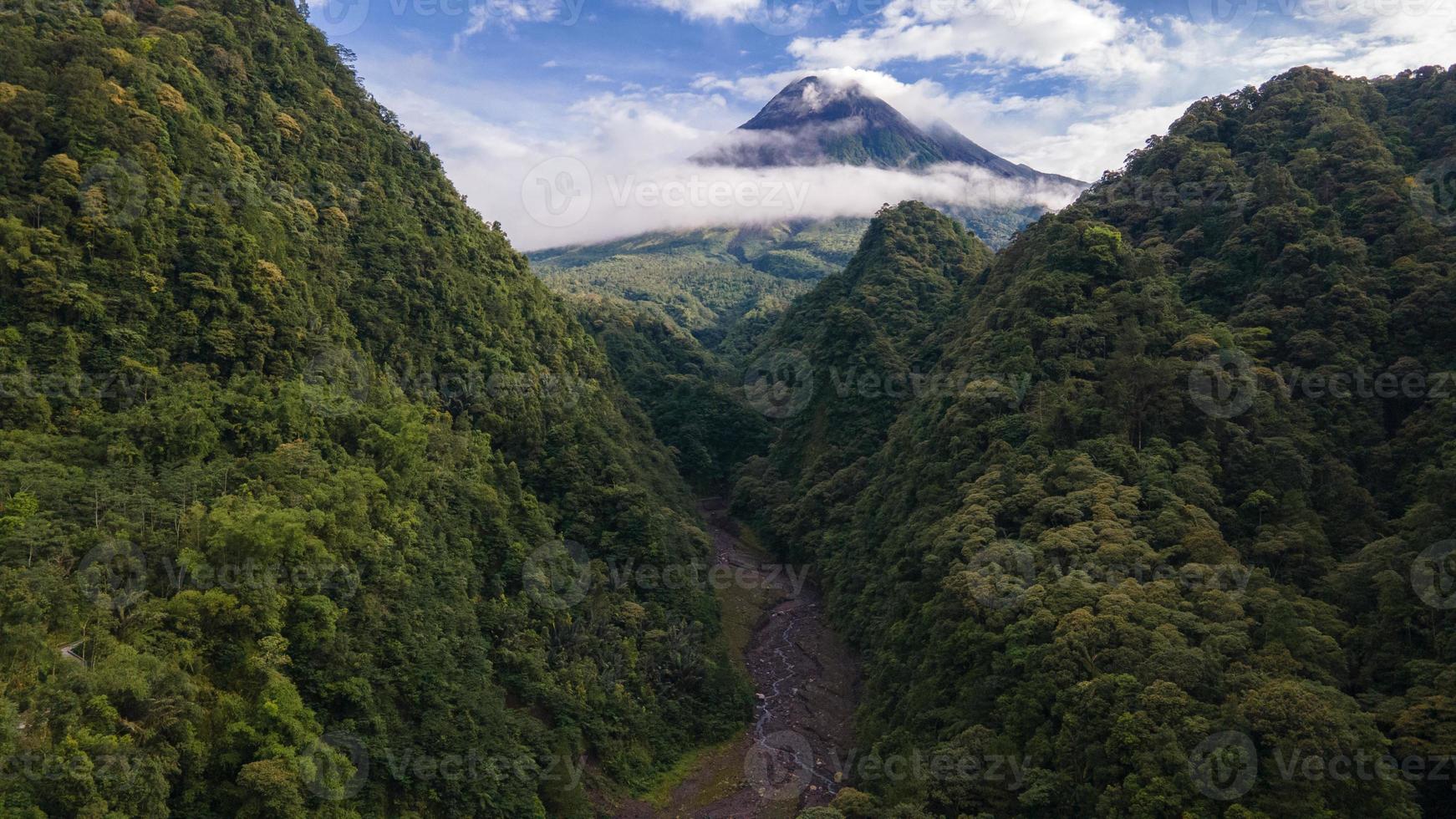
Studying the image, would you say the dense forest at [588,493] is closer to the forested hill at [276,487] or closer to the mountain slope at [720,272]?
the forested hill at [276,487]

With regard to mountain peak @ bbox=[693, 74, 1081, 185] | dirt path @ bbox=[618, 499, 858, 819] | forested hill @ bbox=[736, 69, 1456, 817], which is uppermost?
mountain peak @ bbox=[693, 74, 1081, 185]

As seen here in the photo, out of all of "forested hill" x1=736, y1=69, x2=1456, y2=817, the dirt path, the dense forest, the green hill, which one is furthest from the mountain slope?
the dense forest

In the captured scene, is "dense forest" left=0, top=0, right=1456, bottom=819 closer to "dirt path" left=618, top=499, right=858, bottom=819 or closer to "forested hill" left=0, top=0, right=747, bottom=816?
"forested hill" left=0, top=0, right=747, bottom=816

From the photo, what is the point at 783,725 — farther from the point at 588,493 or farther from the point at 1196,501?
the point at 1196,501

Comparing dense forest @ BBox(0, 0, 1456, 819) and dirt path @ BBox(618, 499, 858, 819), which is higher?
dense forest @ BBox(0, 0, 1456, 819)

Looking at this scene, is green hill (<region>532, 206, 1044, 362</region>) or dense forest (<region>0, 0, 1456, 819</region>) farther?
green hill (<region>532, 206, 1044, 362</region>)

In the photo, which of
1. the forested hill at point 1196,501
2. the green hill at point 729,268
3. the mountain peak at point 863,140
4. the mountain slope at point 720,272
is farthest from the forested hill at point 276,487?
the mountain peak at point 863,140
